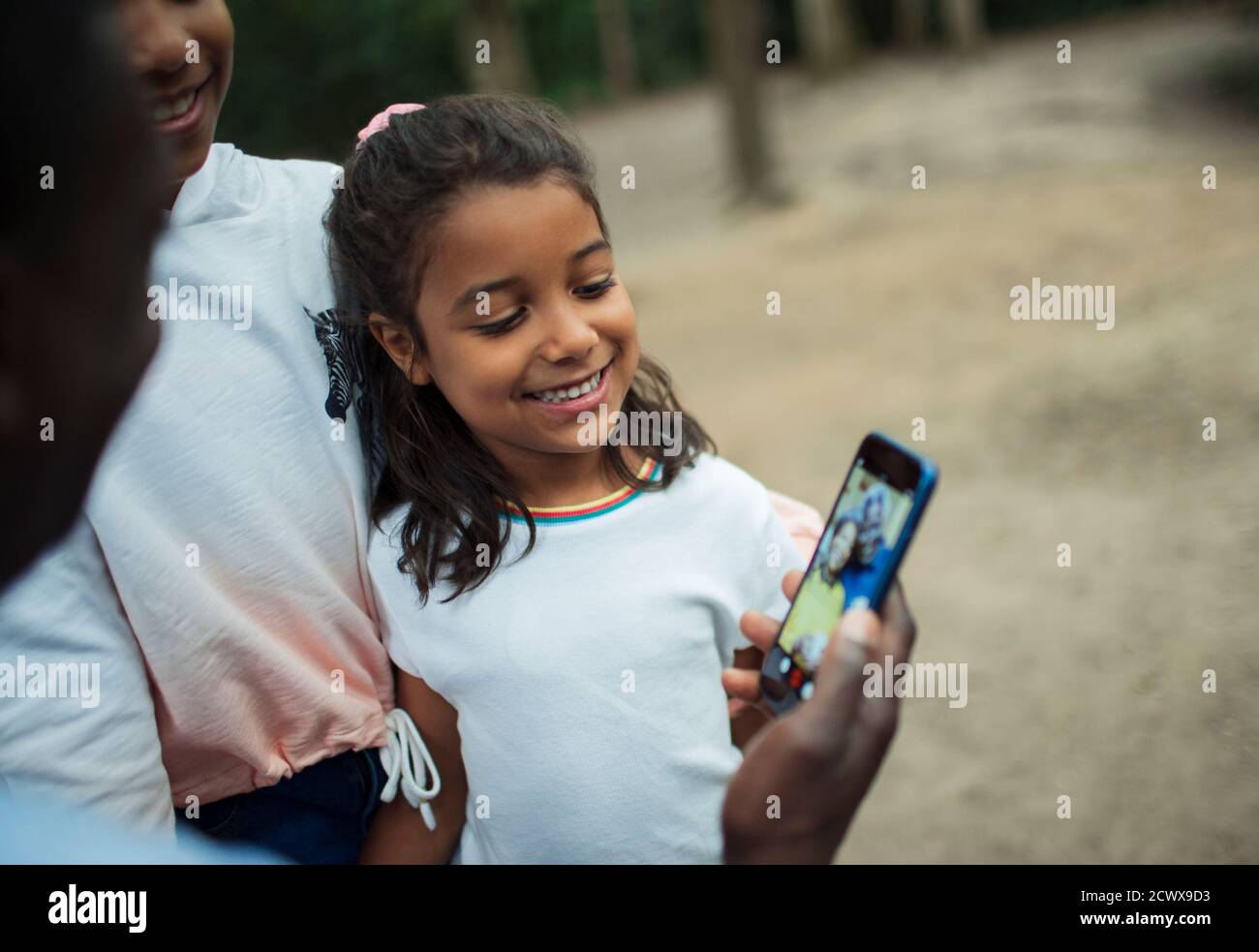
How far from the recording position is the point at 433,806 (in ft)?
5.31

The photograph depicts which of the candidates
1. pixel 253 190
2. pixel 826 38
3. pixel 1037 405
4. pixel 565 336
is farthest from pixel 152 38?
pixel 826 38

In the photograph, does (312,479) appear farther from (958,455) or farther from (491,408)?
(958,455)

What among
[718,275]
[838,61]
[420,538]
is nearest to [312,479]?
[420,538]

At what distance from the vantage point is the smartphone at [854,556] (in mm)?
1232

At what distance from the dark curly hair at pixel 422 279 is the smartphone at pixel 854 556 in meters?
0.27

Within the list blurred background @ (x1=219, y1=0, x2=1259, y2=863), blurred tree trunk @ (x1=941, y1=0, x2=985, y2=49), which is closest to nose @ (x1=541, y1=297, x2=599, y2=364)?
blurred background @ (x1=219, y1=0, x2=1259, y2=863)

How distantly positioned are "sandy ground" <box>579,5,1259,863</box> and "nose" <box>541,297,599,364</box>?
1850mm

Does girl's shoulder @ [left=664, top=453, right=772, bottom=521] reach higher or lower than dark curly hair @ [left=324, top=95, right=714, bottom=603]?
lower

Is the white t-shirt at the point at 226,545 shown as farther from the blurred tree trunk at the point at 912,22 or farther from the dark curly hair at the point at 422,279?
the blurred tree trunk at the point at 912,22

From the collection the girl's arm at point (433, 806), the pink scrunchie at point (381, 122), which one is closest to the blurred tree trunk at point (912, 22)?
the pink scrunchie at point (381, 122)

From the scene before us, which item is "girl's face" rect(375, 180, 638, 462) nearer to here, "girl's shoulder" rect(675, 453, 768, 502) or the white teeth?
the white teeth

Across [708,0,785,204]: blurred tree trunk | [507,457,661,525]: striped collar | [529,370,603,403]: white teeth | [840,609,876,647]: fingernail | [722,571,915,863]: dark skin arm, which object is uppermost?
[708,0,785,204]: blurred tree trunk

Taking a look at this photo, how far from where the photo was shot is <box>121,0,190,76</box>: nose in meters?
1.34

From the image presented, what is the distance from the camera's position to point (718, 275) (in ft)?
27.8
